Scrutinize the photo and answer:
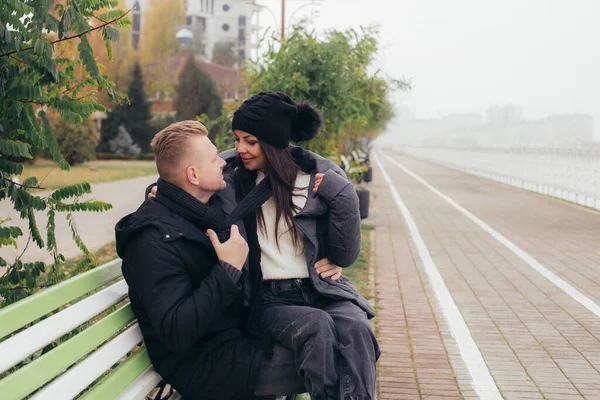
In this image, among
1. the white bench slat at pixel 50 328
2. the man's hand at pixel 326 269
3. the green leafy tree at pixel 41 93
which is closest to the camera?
the white bench slat at pixel 50 328

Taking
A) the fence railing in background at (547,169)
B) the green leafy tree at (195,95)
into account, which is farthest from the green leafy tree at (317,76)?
the green leafy tree at (195,95)

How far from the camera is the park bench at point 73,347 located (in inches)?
87.3

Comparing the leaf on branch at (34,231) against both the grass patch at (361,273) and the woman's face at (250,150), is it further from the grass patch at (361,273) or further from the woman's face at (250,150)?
the grass patch at (361,273)

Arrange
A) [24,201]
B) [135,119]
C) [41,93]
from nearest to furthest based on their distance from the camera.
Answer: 1. [41,93]
2. [24,201]
3. [135,119]

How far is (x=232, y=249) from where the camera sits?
302cm

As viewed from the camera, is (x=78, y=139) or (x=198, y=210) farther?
(x=78, y=139)

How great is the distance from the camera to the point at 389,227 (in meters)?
13.6

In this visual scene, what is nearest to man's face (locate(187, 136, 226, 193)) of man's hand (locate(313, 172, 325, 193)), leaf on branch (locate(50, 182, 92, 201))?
man's hand (locate(313, 172, 325, 193))

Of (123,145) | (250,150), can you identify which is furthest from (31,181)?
(123,145)

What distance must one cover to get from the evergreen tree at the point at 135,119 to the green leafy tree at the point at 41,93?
50.4 metres

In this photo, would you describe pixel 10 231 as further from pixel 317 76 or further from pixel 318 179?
pixel 317 76

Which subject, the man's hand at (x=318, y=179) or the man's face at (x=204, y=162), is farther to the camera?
the man's hand at (x=318, y=179)

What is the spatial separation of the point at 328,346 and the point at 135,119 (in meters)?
54.3

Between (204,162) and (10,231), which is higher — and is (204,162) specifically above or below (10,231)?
above
